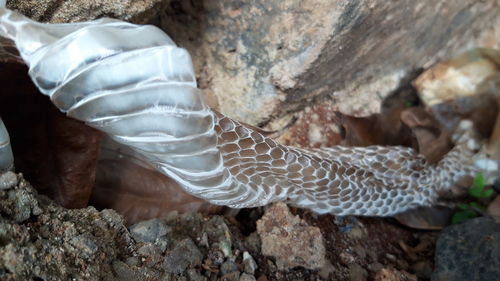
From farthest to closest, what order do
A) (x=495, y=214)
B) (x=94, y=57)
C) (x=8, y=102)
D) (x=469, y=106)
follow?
1. (x=469, y=106)
2. (x=495, y=214)
3. (x=8, y=102)
4. (x=94, y=57)

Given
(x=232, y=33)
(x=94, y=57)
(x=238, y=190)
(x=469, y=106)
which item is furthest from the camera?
(x=469, y=106)

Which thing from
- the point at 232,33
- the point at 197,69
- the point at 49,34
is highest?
the point at 49,34

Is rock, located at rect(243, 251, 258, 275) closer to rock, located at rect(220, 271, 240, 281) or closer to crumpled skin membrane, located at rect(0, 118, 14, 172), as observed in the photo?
rock, located at rect(220, 271, 240, 281)

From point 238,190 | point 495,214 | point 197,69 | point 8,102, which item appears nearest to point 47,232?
point 8,102

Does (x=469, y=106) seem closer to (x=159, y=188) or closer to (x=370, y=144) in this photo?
(x=370, y=144)

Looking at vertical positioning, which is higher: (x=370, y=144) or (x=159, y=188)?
(x=370, y=144)

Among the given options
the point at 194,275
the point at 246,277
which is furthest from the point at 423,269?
the point at 194,275
